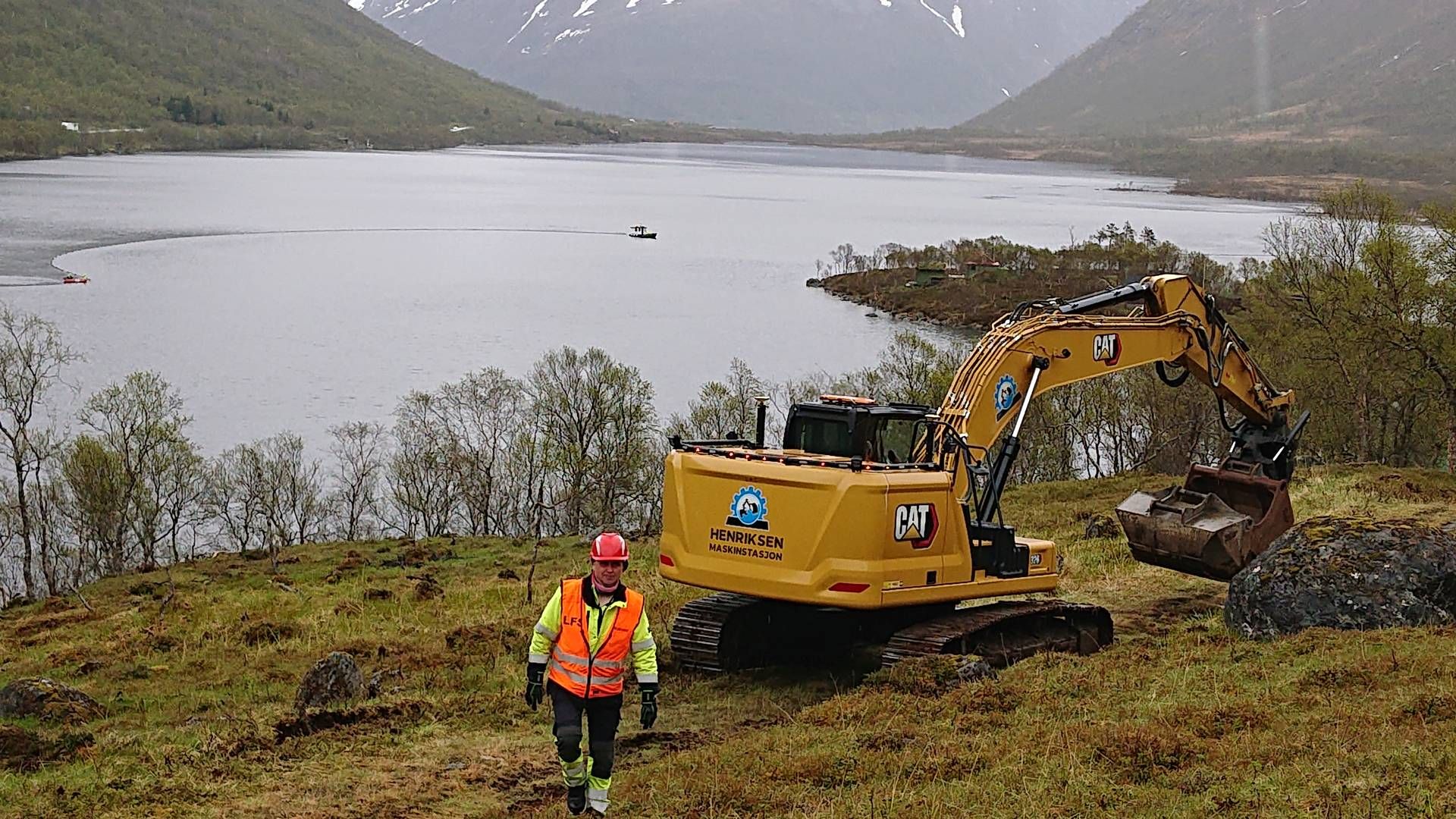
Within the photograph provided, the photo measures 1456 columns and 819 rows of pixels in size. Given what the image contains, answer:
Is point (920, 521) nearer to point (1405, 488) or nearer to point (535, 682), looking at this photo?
point (535, 682)

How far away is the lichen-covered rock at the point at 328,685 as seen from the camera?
14.6 meters

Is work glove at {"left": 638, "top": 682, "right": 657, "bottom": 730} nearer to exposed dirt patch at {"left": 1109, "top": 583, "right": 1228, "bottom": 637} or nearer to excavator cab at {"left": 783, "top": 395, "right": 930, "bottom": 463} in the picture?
excavator cab at {"left": 783, "top": 395, "right": 930, "bottom": 463}

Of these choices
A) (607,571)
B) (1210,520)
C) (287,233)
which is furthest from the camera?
(287,233)

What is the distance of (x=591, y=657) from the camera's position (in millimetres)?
10039

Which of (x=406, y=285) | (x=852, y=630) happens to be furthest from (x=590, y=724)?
(x=406, y=285)

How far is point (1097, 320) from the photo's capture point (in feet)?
56.8

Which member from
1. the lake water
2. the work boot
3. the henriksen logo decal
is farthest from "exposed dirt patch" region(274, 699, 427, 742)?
the lake water

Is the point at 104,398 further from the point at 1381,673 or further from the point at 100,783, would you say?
the point at 1381,673

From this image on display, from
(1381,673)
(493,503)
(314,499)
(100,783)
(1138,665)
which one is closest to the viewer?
(100,783)

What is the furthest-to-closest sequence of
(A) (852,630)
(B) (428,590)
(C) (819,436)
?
(B) (428,590) < (A) (852,630) < (C) (819,436)

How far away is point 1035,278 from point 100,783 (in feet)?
330

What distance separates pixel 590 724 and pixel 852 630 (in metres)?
6.02

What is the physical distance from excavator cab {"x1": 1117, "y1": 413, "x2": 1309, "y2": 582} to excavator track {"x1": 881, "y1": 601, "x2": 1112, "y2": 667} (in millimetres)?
2354

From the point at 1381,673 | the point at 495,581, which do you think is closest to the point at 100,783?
the point at 1381,673
